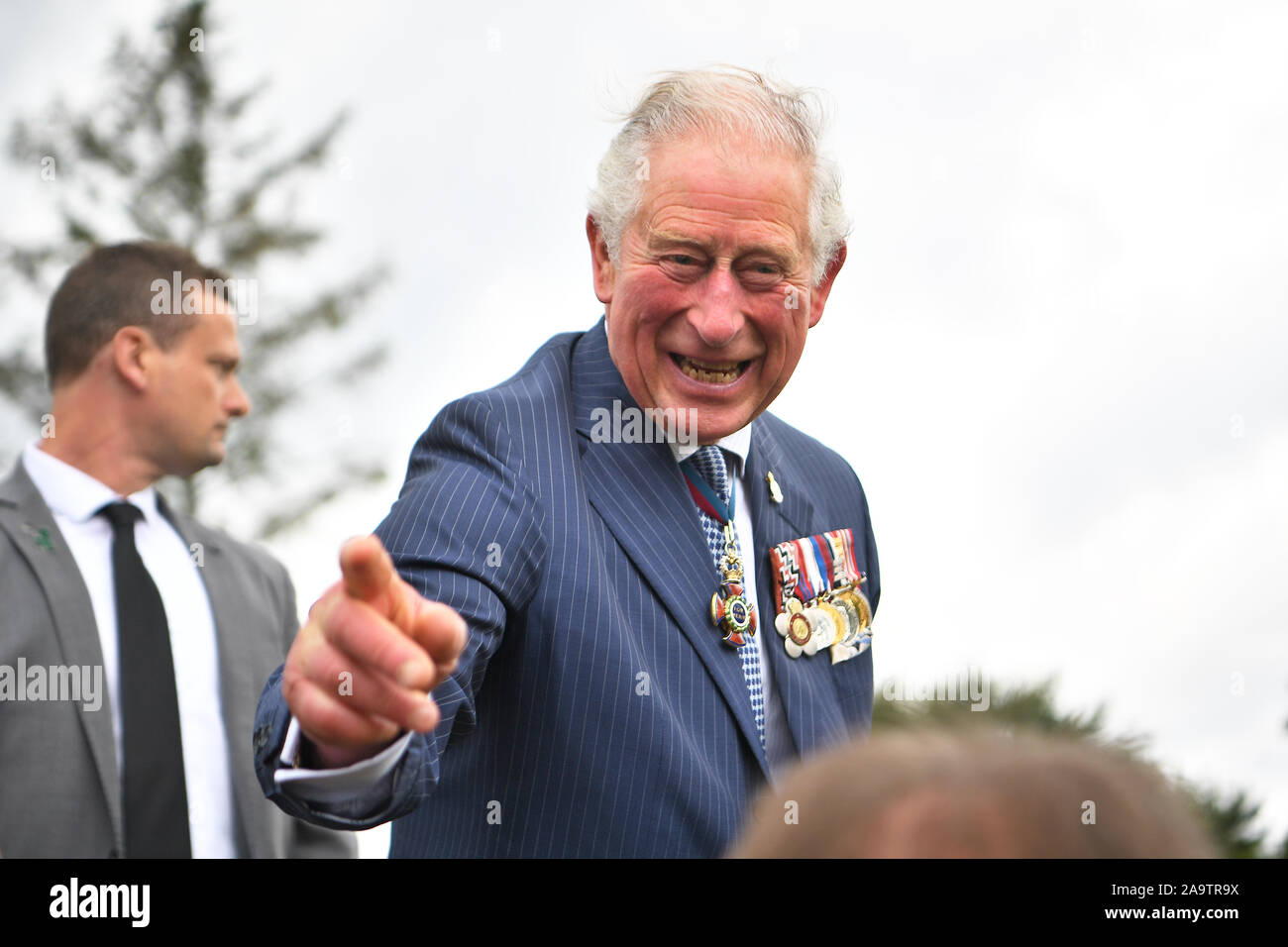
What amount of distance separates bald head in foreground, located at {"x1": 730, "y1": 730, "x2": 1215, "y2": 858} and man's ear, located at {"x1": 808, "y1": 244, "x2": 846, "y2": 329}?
2051 mm

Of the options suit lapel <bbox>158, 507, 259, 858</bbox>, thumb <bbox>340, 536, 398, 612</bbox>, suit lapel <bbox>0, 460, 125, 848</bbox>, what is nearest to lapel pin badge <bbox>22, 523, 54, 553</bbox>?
suit lapel <bbox>0, 460, 125, 848</bbox>

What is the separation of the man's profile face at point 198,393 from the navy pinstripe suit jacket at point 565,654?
213cm

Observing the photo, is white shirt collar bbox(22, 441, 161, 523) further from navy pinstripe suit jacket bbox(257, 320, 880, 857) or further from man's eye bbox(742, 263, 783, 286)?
man's eye bbox(742, 263, 783, 286)

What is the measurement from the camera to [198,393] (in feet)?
14.6

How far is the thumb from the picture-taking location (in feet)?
4.24

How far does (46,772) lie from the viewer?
3.41 m

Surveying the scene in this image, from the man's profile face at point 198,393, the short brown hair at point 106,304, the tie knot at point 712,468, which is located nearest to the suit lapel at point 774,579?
the tie knot at point 712,468

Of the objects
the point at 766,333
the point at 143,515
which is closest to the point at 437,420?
the point at 766,333

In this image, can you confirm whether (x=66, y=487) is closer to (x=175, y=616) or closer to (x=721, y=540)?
(x=175, y=616)

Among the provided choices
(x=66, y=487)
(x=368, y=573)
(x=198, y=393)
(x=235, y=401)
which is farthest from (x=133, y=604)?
(x=368, y=573)

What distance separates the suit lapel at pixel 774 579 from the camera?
2605 millimetres

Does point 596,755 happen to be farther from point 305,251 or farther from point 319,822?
point 305,251

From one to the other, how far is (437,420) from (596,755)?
2.20 ft

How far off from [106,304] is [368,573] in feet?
11.6
